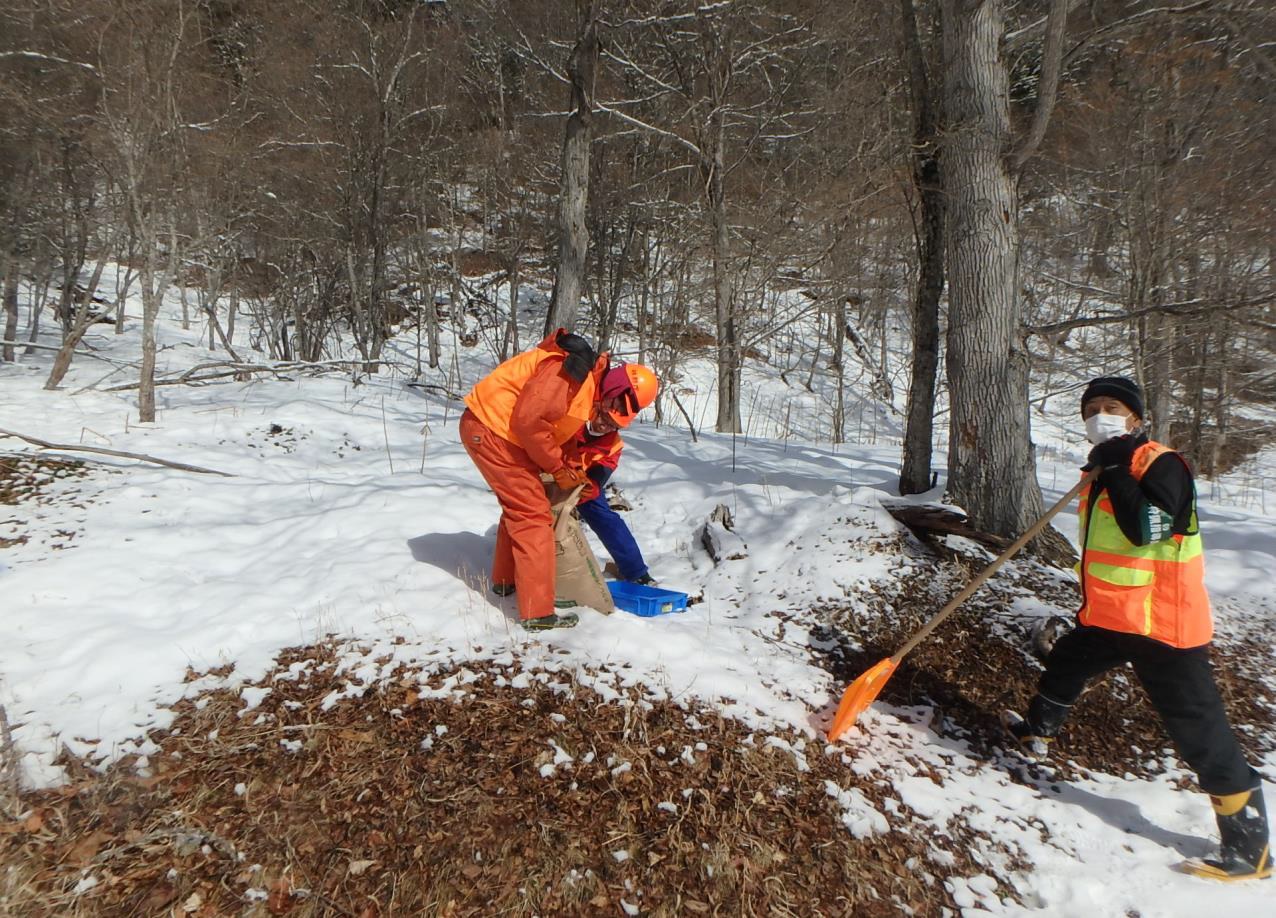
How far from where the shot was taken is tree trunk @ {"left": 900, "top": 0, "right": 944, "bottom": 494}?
5.08 meters

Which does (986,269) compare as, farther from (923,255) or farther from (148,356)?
(148,356)

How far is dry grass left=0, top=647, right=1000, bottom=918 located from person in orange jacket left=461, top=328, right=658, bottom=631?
775 mm

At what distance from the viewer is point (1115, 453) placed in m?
2.61

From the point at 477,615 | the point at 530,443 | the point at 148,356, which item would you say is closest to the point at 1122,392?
the point at 530,443

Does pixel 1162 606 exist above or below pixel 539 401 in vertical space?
below

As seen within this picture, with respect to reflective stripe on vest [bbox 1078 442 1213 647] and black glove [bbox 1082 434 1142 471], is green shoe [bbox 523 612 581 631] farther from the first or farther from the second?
black glove [bbox 1082 434 1142 471]

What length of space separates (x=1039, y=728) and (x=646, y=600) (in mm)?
2039

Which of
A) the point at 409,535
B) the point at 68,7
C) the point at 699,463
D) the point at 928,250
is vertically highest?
the point at 68,7

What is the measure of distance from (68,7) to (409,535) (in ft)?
30.3

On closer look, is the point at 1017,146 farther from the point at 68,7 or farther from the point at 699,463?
the point at 68,7

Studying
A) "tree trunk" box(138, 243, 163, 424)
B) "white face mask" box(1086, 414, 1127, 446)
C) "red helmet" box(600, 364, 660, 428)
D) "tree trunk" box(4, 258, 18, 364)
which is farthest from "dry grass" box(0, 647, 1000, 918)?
"tree trunk" box(4, 258, 18, 364)

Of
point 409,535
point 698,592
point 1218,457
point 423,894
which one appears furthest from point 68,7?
point 1218,457

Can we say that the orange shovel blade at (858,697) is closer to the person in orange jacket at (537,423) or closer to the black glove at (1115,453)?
the black glove at (1115,453)

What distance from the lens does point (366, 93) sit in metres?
15.2
